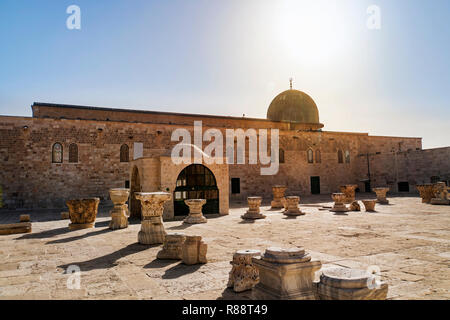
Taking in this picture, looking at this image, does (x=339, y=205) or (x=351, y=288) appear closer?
(x=351, y=288)

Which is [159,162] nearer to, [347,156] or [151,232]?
[151,232]

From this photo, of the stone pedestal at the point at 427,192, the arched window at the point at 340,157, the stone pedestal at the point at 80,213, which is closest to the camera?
the stone pedestal at the point at 80,213

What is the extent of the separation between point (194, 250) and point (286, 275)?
7.10 feet

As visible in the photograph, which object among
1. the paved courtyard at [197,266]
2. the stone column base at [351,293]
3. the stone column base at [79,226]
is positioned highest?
the stone column base at [351,293]

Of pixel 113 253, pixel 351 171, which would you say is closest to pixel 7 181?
pixel 113 253

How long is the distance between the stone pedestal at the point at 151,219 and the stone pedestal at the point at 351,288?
15.4 feet

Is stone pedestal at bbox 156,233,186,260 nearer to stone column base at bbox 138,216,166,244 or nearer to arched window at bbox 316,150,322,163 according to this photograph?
stone column base at bbox 138,216,166,244

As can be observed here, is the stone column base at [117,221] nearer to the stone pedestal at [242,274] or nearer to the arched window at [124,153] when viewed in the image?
the stone pedestal at [242,274]

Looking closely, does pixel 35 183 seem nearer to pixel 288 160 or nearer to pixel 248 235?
pixel 248 235

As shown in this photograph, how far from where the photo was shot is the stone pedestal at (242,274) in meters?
3.56

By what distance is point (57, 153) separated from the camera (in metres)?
17.8

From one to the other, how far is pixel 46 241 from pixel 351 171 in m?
25.7

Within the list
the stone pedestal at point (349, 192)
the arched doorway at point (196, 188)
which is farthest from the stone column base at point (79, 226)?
the stone pedestal at point (349, 192)

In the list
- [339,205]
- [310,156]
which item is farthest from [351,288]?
[310,156]
